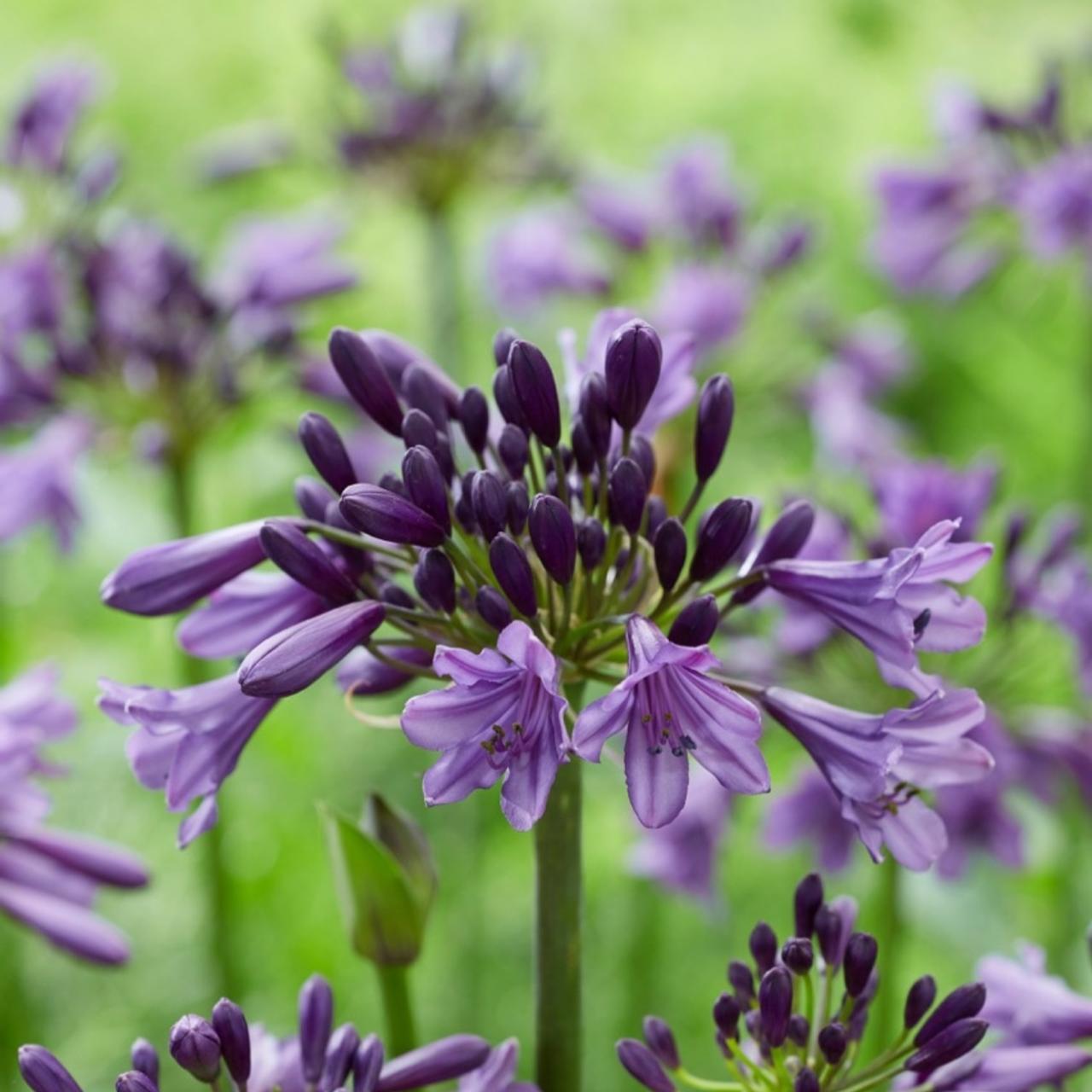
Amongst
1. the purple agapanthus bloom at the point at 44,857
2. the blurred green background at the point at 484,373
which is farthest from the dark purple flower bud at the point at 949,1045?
the blurred green background at the point at 484,373

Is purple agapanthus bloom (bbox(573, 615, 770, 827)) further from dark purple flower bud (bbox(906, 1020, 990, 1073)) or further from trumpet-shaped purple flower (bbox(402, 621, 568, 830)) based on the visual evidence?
dark purple flower bud (bbox(906, 1020, 990, 1073))

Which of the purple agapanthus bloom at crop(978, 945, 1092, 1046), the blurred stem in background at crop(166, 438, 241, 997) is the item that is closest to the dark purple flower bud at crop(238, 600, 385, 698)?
the purple agapanthus bloom at crop(978, 945, 1092, 1046)

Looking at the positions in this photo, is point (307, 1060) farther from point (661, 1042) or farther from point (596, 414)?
point (596, 414)

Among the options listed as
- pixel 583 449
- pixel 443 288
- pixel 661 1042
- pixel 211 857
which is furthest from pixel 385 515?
pixel 443 288

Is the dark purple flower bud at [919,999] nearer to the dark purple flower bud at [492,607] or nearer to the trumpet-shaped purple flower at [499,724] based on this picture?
the trumpet-shaped purple flower at [499,724]

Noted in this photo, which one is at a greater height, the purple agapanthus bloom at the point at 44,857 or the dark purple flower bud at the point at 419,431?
the dark purple flower bud at the point at 419,431

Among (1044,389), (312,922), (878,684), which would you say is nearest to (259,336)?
(878,684)
